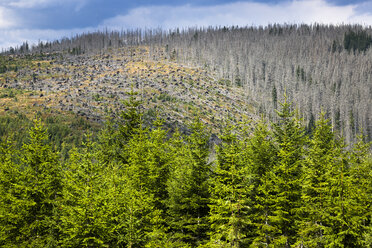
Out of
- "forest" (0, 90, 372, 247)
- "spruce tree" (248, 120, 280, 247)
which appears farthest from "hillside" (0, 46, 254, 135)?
"spruce tree" (248, 120, 280, 247)

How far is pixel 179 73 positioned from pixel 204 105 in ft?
128

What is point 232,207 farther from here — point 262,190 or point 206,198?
point 262,190

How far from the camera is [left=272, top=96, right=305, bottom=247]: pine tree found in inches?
773

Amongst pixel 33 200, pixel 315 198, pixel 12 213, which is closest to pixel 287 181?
pixel 315 198

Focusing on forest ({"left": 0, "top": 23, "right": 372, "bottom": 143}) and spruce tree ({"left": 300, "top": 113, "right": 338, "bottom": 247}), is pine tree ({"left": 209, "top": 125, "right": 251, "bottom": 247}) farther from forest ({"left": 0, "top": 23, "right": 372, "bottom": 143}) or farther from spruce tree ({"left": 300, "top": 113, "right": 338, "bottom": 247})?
forest ({"left": 0, "top": 23, "right": 372, "bottom": 143})

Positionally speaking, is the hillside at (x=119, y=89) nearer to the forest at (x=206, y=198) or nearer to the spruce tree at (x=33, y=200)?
the spruce tree at (x=33, y=200)

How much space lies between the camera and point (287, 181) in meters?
20.3

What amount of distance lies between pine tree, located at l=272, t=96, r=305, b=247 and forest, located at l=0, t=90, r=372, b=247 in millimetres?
75

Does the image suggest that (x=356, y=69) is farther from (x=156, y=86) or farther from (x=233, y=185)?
(x=233, y=185)

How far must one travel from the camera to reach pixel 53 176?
77.0 feet

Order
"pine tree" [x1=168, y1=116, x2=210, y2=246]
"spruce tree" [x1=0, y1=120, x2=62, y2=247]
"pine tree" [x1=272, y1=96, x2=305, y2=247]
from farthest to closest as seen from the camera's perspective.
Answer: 1. "spruce tree" [x1=0, y1=120, x2=62, y2=247]
2. "pine tree" [x1=168, y1=116, x2=210, y2=246]
3. "pine tree" [x1=272, y1=96, x2=305, y2=247]

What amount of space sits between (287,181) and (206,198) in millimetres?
5632

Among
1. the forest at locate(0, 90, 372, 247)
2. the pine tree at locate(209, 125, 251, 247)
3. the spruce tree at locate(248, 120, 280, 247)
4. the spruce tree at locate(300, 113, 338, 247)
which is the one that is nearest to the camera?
the pine tree at locate(209, 125, 251, 247)

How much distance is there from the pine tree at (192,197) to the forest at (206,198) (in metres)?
0.07
